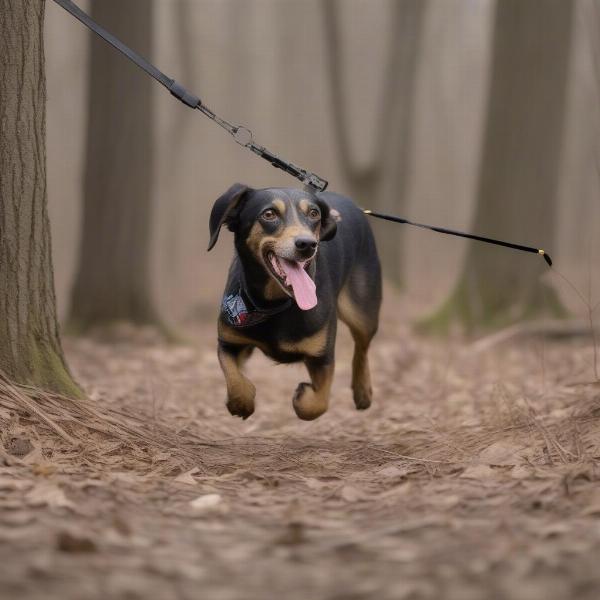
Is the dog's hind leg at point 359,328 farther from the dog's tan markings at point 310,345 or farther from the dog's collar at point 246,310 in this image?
the dog's collar at point 246,310

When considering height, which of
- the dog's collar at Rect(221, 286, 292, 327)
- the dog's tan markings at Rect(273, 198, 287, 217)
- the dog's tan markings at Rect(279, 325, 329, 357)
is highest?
the dog's tan markings at Rect(273, 198, 287, 217)

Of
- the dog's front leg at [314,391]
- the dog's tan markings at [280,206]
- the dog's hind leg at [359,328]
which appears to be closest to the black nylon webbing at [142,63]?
the dog's tan markings at [280,206]

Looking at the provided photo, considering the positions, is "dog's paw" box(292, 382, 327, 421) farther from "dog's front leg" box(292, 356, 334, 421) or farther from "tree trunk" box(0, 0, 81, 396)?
"tree trunk" box(0, 0, 81, 396)

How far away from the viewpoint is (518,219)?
33.1ft

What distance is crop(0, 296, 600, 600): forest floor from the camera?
8.29ft

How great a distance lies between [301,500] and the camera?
3.62m

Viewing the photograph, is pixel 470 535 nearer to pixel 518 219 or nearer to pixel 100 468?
pixel 100 468

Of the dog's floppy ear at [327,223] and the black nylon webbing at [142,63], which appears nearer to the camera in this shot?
the black nylon webbing at [142,63]

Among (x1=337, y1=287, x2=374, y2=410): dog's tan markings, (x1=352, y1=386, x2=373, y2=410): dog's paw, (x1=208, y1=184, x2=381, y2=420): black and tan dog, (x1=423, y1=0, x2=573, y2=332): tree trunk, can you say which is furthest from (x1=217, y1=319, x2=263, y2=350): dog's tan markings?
(x1=423, y1=0, x2=573, y2=332): tree trunk

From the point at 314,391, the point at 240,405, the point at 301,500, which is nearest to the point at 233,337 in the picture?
the point at 240,405

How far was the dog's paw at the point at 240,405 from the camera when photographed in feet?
17.1

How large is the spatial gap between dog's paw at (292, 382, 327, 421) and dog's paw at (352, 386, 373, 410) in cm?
108

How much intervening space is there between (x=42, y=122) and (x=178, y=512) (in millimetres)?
2444

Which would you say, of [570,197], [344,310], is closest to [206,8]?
[570,197]
